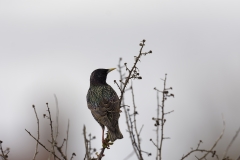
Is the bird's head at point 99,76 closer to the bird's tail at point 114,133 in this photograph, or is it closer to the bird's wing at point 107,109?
the bird's wing at point 107,109

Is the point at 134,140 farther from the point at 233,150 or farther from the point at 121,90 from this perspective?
the point at 233,150

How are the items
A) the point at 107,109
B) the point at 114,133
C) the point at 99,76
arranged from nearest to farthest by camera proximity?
the point at 114,133, the point at 107,109, the point at 99,76

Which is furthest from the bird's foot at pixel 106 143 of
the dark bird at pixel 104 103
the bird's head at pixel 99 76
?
the bird's head at pixel 99 76

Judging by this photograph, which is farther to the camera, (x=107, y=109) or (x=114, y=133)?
(x=107, y=109)

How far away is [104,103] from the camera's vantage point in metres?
7.21

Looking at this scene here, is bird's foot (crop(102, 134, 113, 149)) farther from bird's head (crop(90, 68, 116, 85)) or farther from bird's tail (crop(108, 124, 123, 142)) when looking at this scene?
bird's head (crop(90, 68, 116, 85))

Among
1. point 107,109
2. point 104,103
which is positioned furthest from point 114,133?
point 104,103

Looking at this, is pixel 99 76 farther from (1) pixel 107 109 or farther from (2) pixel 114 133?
(2) pixel 114 133

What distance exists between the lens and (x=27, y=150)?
25.3 meters

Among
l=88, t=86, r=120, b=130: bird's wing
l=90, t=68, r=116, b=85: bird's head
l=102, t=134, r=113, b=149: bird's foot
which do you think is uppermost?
l=90, t=68, r=116, b=85: bird's head

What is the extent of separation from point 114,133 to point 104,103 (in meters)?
0.78

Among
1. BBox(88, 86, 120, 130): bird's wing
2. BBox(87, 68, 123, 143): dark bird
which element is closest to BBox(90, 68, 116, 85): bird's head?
BBox(87, 68, 123, 143): dark bird

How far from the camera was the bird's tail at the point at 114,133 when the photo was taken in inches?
248

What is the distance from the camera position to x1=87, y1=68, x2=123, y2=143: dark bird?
22.0 ft
